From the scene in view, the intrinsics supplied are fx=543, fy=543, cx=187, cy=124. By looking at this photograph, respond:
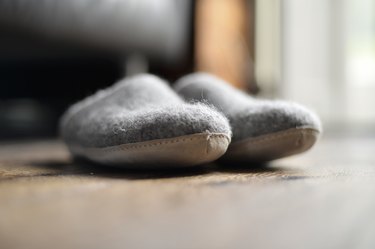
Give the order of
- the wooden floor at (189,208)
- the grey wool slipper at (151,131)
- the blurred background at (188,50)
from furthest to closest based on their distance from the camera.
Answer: the blurred background at (188,50) < the grey wool slipper at (151,131) < the wooden floor at (189,208)

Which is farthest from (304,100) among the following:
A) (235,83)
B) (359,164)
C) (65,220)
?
(65,220)

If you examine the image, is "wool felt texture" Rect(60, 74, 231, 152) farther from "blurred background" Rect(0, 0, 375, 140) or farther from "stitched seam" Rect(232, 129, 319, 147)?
"blurred background" Rect(0, 0, 375, 140)

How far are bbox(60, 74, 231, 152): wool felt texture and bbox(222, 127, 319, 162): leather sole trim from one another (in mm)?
52

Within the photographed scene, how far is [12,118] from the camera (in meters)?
1.53

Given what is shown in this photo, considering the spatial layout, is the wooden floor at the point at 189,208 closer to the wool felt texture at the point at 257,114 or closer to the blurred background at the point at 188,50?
the wool felt texture at the point at 257,114

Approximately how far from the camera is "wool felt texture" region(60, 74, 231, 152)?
0.48 m

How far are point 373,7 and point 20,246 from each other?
2.28 meters

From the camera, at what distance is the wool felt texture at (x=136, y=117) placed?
0.48 meters

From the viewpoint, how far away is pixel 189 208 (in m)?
0.35

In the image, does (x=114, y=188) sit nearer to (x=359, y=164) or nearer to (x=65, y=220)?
(x=65, y=220)

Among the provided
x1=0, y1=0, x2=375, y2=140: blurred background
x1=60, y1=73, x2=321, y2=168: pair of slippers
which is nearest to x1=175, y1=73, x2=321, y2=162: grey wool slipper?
x1=60, y1=73, x2=321, y2=168: pair of slippers

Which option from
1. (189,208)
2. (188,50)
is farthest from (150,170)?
(188,50)

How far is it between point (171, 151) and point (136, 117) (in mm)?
51

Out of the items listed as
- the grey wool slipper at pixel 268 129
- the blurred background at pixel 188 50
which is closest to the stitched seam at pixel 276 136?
the grey wool slipper at pixel 268 129
